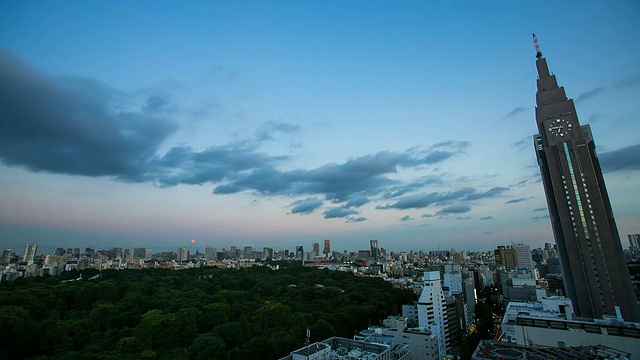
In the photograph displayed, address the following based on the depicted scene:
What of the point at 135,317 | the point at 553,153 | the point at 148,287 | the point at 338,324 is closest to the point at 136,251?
the point at 148,287

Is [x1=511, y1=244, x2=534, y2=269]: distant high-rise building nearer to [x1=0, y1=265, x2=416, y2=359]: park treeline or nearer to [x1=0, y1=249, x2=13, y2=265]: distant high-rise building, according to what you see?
[x1=0, y1=265, x2=416, y2=359]: park treeline

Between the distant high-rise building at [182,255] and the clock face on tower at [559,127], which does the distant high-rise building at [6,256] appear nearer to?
the distant high-rise building at [182,255]

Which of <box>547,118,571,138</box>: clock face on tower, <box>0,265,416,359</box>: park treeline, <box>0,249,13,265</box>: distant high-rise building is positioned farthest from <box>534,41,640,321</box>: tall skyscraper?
<box>0,249,13,265</box>: distant high-rise building

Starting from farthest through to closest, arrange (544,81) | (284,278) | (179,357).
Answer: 1. (284,278)
2. (544,81)
3. (179,357)

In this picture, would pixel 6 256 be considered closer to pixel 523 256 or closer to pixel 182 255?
pixel 182 255

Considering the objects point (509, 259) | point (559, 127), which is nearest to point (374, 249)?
point (509, 259)

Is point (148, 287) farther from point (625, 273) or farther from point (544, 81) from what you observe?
point (544, 81)

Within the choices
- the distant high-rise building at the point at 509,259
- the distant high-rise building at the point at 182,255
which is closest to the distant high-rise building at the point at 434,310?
the distant high-rise building at the point at 509,259
